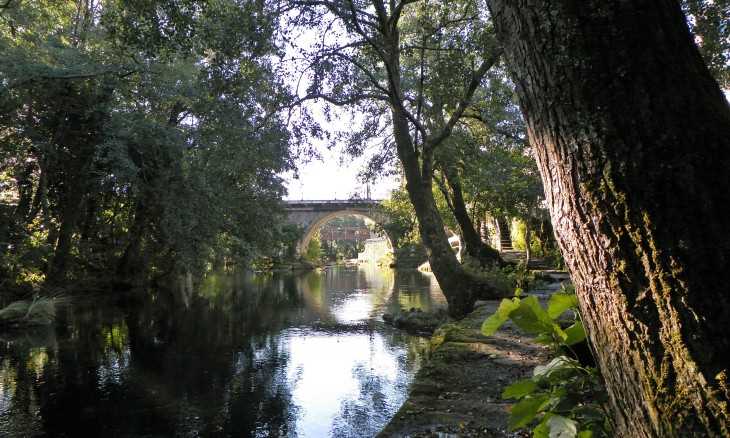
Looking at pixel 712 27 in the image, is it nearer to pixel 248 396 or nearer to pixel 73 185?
pixel 248 396

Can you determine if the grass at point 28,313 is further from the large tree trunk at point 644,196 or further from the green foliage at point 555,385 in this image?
the large tree trunk at point 644,196

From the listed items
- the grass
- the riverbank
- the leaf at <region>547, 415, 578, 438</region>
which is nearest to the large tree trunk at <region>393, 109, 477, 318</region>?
the riverbank

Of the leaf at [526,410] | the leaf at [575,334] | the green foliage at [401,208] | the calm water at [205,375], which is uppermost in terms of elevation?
the green foliage at [401,208]

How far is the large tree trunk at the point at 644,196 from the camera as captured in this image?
41.5 inches

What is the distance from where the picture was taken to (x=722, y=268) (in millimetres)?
1041

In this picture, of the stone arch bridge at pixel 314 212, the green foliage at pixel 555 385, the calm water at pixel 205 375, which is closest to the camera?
the green foliage at pixel 555 385

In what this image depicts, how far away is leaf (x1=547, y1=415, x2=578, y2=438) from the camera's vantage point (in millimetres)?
1318

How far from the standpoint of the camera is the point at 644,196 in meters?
1.11

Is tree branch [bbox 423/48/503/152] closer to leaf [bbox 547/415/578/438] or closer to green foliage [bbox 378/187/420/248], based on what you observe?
leaf [bbox 547/415/578/438]

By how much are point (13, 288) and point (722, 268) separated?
610 inches

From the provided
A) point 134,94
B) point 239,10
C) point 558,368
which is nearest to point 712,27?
point 239,10

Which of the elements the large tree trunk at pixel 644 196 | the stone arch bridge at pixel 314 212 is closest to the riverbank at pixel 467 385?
the large tree trunk at pixel 644 196

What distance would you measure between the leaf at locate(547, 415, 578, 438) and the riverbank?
184cm

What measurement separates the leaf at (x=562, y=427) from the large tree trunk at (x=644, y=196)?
113 mm
